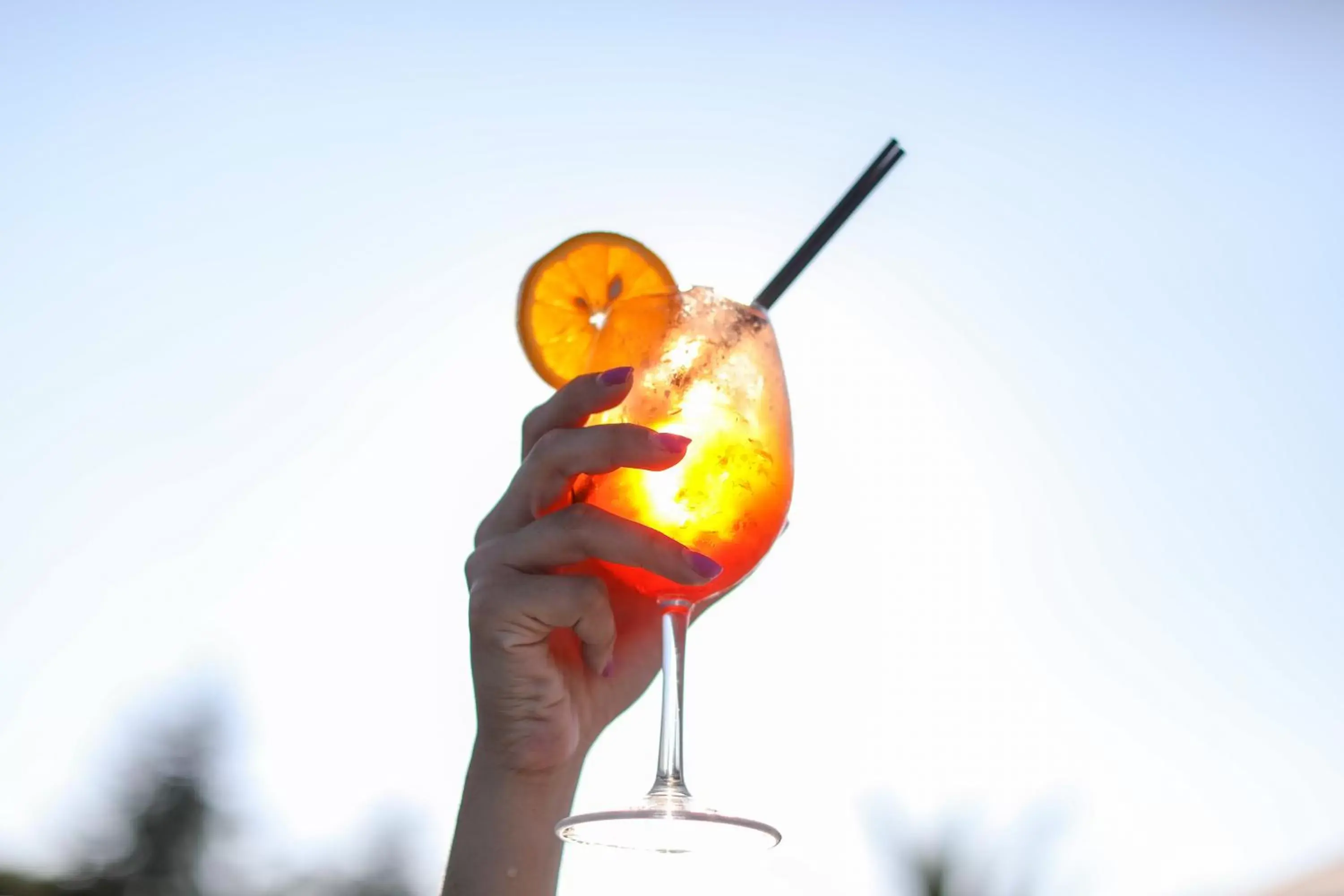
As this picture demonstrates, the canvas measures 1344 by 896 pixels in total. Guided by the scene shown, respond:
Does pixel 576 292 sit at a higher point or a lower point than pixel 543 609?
higher

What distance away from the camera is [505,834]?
223cm

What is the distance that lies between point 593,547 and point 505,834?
686 millimetres

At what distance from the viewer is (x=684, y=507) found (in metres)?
2.02

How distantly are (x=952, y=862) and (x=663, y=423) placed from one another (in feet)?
63.6

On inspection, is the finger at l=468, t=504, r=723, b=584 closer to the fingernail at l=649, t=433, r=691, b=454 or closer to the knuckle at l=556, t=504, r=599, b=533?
the knuckle at l=556, t=504, r=599, b=533

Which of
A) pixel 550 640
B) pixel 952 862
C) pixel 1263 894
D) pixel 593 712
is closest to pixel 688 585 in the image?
pixel 550 640

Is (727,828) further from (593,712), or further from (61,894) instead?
(61,894)

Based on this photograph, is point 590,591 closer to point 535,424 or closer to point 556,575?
point 556,575

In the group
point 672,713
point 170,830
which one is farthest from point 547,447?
point 170,830

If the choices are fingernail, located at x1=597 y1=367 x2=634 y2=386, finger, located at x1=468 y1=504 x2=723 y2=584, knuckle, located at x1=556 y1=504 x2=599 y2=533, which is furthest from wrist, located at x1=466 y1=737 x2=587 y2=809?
fingernail, located at x1=597 y1=367 x2=634 y2=386

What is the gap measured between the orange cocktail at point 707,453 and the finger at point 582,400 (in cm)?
5

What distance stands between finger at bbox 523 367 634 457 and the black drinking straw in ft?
1.62

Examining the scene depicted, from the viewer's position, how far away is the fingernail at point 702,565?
1847mm

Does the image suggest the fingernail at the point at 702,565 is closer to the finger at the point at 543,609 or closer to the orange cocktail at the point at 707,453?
the orange cocktail at the point at 707,453
